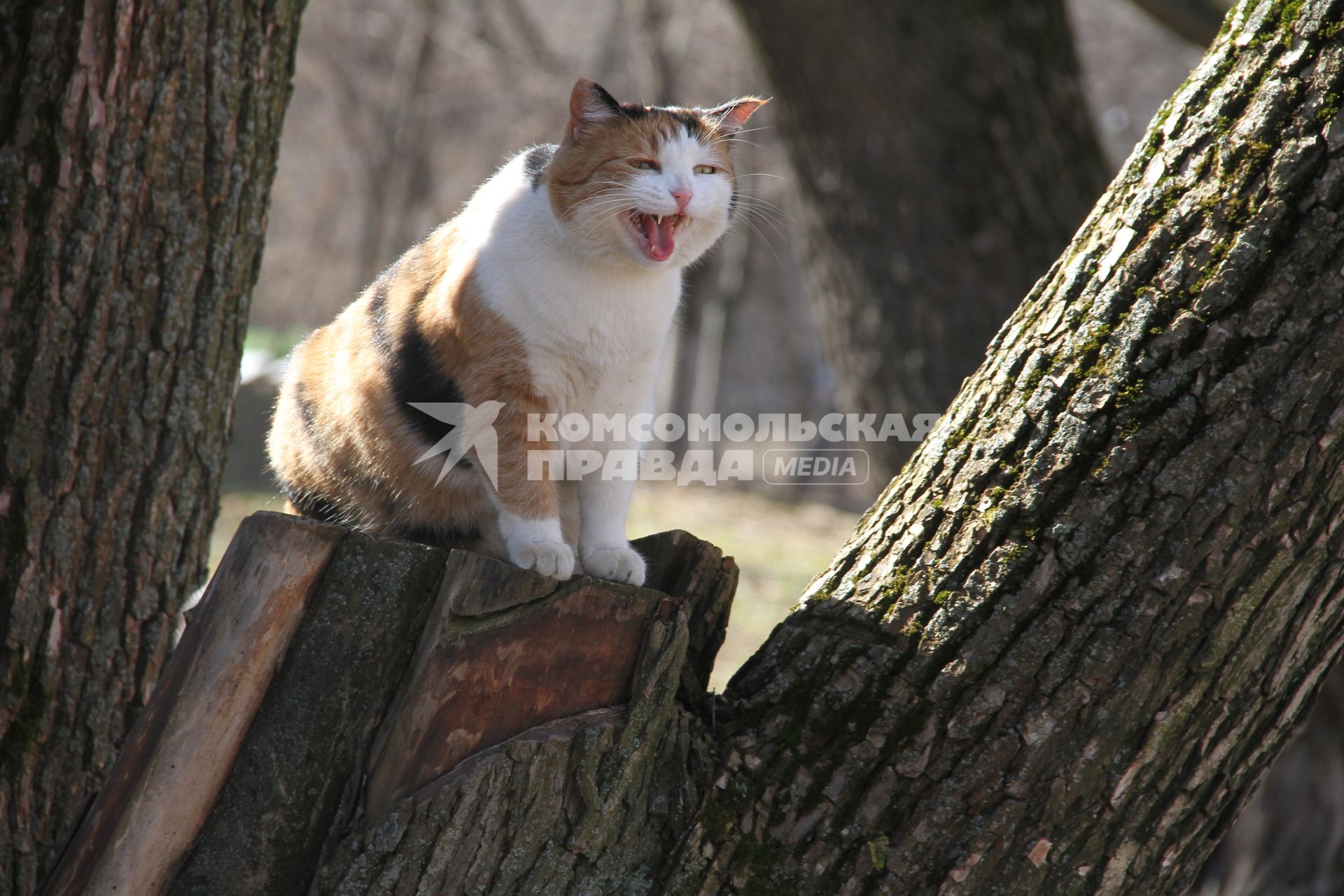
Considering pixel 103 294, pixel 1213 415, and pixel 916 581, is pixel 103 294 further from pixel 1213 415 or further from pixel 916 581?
pixel 1213 415

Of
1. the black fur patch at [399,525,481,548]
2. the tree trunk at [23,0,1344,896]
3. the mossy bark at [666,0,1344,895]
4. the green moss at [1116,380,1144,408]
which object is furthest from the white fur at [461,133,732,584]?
the green moss at [1116,380,1144,408]

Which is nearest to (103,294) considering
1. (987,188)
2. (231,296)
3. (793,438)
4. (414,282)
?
(231,296)

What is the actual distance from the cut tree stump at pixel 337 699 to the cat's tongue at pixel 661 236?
72 cm

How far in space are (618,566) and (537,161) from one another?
0.91 meters

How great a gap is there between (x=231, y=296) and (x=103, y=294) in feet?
0.88

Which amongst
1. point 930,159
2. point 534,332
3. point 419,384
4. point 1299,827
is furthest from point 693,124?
point 1299,827

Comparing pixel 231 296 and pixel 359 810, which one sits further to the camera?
pixel 231 296

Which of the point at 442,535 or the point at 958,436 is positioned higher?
the point at 958,436

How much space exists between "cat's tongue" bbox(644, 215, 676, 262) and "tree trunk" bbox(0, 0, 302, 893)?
963 millimetres

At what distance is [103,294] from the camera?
2.29 metres

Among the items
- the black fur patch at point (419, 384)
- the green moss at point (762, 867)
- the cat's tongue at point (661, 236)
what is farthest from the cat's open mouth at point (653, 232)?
the green moss at point (762, 867)

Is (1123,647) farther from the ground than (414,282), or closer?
closer

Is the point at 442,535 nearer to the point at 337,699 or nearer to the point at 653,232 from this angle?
the point at 337,699

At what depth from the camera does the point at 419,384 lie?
7.34ft
